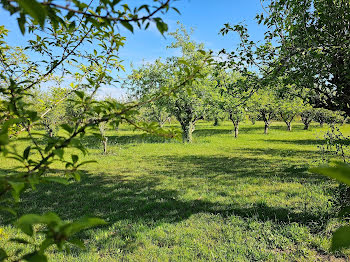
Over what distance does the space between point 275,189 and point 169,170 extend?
17.2ft

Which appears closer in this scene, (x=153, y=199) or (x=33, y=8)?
(x=33, y=8)

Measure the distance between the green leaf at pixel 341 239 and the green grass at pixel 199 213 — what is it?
129 centimetres

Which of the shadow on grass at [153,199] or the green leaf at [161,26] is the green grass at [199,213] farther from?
the green leaf at [161,26]

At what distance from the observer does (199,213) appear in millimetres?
5711

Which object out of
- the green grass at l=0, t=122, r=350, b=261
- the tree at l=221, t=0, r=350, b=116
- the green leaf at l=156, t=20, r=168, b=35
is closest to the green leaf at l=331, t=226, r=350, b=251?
the green leaf at l=156, t=20, r=168, b=35

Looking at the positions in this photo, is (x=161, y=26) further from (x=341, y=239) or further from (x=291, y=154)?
(x=291, y=154)

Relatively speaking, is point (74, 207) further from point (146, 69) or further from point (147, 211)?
point (146, 69)

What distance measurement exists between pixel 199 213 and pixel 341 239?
542 cm

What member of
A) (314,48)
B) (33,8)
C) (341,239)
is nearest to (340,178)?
(341,239)

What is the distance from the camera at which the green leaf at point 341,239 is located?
613 millimetres

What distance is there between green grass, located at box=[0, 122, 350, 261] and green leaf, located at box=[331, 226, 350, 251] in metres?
1.29

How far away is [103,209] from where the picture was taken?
6.26 meters

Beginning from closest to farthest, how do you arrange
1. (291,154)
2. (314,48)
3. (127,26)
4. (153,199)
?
(127,26)
(314,48)
(153,199)
(291,154)

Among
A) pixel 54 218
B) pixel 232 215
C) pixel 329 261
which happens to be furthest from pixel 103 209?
pixel 54 218
